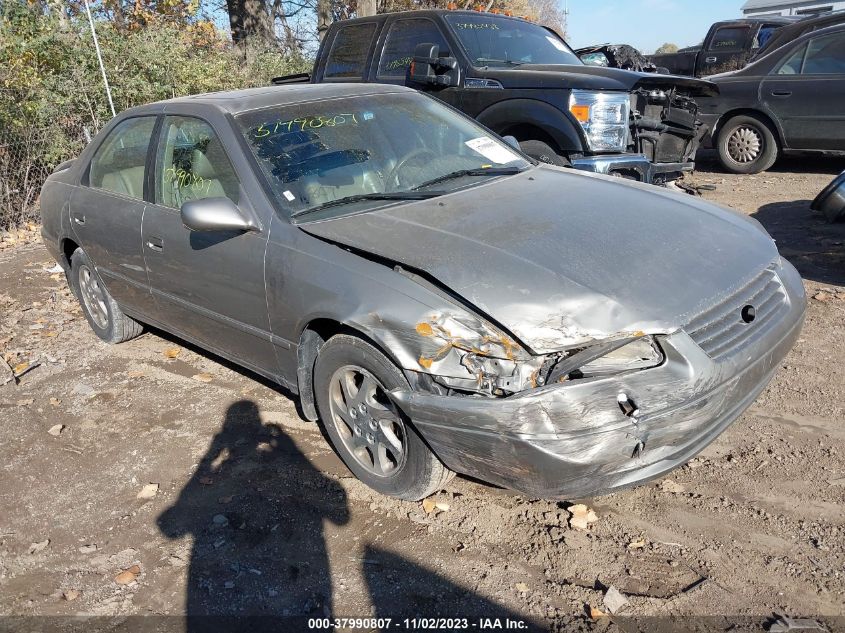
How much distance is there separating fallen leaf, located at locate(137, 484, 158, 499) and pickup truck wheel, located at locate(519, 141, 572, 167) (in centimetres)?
416

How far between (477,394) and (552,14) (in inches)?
1787

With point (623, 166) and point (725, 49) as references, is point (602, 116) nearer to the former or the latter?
point (623, 166)

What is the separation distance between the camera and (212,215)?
338 cm

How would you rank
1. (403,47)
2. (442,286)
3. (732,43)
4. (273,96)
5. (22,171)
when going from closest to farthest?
(442,286) < (273,96) < (403,47) < (22,171) < (732,43)

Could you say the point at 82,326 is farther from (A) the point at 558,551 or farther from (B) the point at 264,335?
(A) the point at 558,551

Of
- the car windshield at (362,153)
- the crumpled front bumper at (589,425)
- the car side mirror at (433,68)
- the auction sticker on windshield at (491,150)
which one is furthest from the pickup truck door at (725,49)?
the crumpled front bumper at (589,425)

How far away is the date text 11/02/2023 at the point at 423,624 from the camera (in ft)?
8.25

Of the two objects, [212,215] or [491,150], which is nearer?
[212,215]

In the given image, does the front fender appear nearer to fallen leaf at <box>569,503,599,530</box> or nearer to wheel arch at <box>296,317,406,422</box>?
wheel arch at <box>296,317,406,422</box>

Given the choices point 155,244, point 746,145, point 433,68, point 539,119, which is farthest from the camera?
point 746,145

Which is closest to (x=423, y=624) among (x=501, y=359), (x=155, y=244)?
(x=501, y=359)

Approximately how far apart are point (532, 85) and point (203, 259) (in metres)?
3.84

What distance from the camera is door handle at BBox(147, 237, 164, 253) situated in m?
4.12

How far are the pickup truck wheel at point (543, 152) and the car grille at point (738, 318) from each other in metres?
3.18
